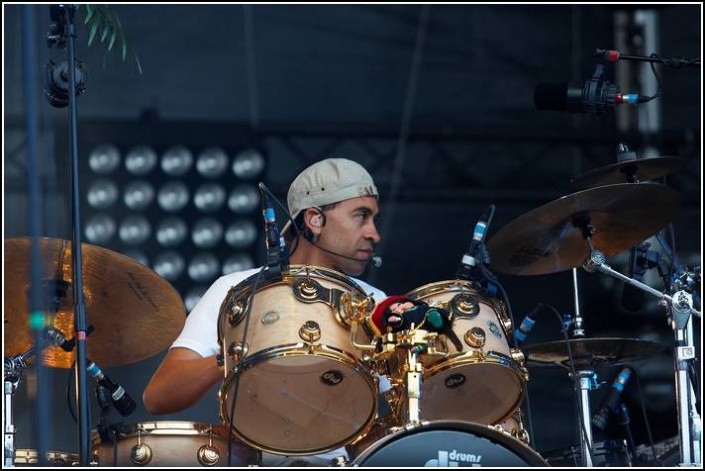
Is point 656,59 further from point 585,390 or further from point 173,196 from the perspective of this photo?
point 173,196

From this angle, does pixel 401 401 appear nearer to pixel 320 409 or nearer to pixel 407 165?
pixel 320 409

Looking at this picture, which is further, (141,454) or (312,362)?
(141,454)

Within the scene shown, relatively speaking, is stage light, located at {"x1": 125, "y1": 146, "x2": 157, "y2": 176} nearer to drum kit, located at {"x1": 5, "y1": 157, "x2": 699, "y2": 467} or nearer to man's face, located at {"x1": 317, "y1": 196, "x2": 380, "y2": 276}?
man's face, located at {"x1": 317, "y1": 196, "x2": 380, "y2": 276}

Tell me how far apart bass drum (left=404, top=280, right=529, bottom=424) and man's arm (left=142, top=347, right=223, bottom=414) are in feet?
2.18

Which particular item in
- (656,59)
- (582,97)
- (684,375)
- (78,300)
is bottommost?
(684,375)

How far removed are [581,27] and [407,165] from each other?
1742mm

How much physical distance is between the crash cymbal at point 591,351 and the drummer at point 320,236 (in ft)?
2.05

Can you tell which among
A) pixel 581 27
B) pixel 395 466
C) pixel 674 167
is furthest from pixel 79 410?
pixel 581 27

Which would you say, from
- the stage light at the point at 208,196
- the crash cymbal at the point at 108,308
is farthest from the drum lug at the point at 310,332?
the stage light at the point at 208,196

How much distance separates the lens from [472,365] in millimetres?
3232

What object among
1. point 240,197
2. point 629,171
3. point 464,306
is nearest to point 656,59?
point 629,171

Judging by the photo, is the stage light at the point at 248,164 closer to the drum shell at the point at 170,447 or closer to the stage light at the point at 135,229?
the stage light at the point at 135,229

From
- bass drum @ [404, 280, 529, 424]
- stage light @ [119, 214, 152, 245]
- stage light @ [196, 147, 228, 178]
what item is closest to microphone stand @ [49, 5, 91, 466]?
bass drum @ [404, 280, 529, 424]

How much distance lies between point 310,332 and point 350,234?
0.92 m
